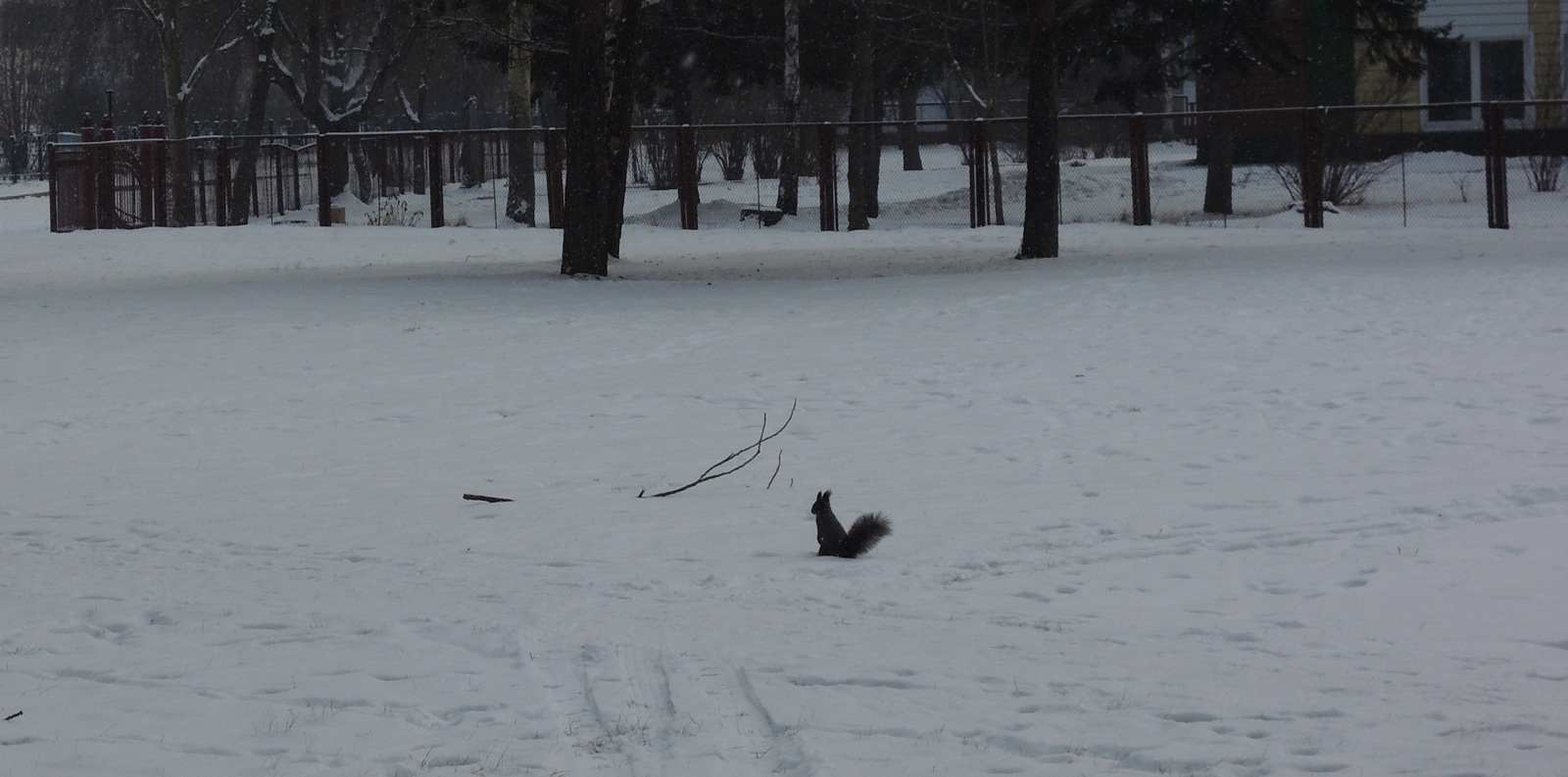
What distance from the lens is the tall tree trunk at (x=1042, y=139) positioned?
19156mm

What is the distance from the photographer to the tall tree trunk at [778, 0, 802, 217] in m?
29.8

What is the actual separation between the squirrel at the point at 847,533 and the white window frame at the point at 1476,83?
3174cm

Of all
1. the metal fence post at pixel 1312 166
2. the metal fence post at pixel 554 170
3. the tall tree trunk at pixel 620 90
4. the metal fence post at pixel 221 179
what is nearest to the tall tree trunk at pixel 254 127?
the metal fence post at pixel 221 179

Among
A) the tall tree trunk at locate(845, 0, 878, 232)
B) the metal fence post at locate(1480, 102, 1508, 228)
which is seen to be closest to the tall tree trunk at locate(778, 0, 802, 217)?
the tall tree trunk at locate(845, 0, 878, 232)

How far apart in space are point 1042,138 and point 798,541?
43.8ft

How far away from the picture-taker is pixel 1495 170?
24656 millimetres

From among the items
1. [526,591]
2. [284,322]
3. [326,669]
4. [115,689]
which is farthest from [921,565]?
[284,322]

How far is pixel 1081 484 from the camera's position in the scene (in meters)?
8.11

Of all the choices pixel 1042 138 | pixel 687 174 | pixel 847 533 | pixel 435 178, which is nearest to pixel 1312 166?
pixel 1042 138

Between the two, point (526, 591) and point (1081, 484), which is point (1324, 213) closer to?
point (1081, 484)

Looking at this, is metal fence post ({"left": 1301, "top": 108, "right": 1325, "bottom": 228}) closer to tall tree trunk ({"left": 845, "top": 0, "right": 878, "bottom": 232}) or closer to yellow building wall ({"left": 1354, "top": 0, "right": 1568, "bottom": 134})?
tall tree trunk ({"left": 845, "top": 0, "right": 878, "bottom": 232})

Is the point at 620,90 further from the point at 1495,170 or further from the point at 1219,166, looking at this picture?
the point at 1219,166

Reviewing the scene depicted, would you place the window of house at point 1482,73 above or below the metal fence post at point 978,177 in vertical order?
above

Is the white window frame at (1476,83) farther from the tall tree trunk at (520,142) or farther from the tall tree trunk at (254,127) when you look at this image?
the tall tree trunk at (254,127)
